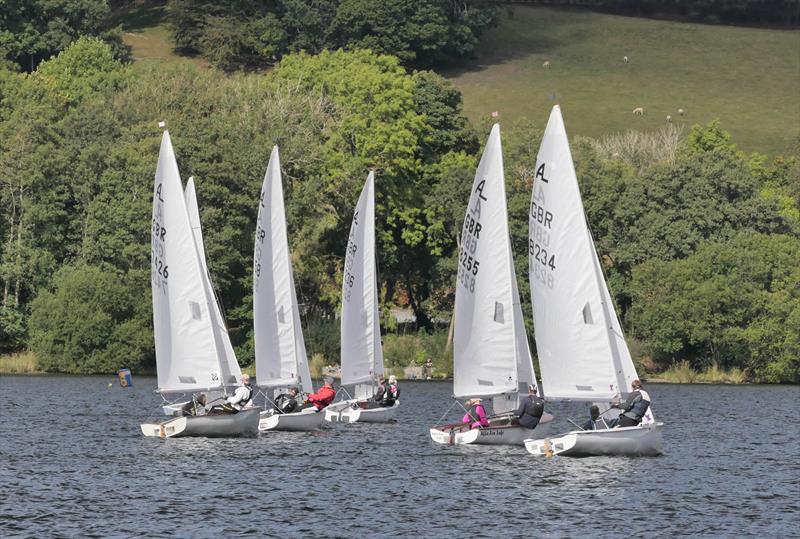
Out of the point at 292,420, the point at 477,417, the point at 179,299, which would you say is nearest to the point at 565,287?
the point at 477,417

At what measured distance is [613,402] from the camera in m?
53.2

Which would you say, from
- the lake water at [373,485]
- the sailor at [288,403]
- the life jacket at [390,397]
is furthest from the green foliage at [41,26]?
the sailor at [288,403]

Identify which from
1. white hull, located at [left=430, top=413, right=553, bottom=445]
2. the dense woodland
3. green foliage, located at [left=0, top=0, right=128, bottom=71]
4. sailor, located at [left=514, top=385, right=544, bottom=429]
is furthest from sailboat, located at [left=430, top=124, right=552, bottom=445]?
green foliage, located at [left=0, top=0, right=128, bottom=71]

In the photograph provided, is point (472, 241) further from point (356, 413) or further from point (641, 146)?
point (641, 146)

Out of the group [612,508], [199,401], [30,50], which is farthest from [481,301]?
[30,50]

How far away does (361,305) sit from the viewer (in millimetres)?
74438

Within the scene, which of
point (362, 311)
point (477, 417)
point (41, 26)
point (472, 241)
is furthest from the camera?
point (41, 26)

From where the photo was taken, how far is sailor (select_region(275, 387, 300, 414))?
64.6 meters

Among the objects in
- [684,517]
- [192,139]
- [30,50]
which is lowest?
[684,517]

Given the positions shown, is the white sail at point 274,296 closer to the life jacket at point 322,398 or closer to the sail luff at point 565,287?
the life jacket at point 322,398

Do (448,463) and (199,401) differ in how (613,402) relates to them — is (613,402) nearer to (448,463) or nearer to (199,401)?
(448,463)

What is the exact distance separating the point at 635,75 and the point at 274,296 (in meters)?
110

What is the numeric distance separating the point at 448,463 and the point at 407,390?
40.0m

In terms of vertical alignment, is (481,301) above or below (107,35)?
below
